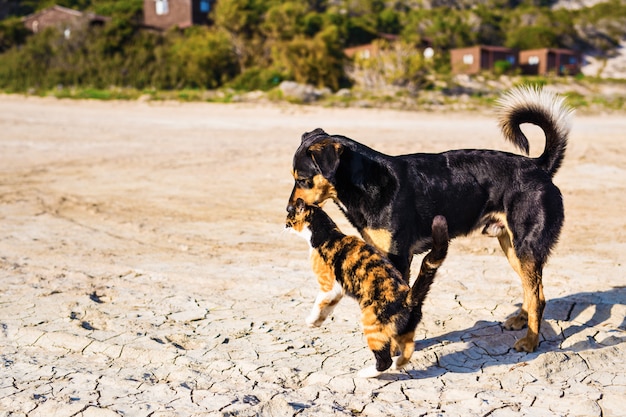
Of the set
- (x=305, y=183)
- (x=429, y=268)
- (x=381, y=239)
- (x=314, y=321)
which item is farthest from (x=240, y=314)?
(x=429, y=268)

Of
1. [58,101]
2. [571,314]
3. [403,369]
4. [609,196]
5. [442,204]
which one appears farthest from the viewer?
[58,101]

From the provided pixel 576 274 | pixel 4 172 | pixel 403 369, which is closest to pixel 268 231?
pixel 576 274

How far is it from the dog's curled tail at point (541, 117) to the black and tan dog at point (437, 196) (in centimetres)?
10

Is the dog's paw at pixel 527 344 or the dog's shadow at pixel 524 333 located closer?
the dog's shadow at pixel 524 333

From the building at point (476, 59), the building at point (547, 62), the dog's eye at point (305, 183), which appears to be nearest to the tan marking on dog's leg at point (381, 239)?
the dog's eye at point (305, 183)

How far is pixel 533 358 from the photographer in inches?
191

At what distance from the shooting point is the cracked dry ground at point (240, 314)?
4.21 m

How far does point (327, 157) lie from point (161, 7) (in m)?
47.8

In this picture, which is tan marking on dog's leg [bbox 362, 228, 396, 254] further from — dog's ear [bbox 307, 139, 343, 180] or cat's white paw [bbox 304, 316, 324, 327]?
cat's white paw [bbox 304, 316, 324, 327]

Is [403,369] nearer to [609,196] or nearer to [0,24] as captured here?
[609,196]

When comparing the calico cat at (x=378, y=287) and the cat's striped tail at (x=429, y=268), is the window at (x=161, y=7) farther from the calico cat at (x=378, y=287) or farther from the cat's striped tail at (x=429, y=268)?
the cat's striped tail at (x=429, y=268)

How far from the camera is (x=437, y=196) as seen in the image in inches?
201

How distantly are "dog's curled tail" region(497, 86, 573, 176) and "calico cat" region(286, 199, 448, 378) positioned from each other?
177 centimetres

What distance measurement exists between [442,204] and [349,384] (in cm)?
164
